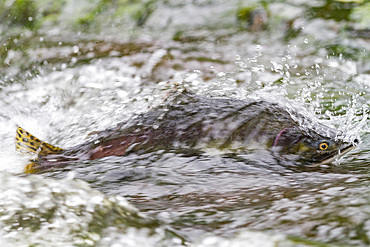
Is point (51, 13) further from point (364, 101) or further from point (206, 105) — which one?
point (364, 101)

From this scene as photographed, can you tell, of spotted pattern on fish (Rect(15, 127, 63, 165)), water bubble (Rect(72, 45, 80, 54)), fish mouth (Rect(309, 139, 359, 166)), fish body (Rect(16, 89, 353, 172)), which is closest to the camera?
fish mouth (Rect(309, 139, 359, 166))

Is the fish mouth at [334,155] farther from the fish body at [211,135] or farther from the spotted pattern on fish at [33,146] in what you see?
the spotted pattern on fish at [33,146]

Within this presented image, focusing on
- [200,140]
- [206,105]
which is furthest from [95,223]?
[206,105]

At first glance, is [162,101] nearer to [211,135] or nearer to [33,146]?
[211,135]

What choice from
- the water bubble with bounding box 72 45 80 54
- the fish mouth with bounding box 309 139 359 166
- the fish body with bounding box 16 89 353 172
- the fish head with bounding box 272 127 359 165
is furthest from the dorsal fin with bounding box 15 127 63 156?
the water bubble with bounding box 72 45 80 54

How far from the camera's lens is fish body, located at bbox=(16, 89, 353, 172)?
3176mm

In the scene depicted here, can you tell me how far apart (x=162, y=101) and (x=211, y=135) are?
79 cm

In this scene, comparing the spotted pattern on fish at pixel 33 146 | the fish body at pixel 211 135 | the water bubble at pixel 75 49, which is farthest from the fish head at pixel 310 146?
the water bubble at pixel 75 49

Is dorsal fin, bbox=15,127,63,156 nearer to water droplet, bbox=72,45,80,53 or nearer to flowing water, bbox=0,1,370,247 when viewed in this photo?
flowing water, bbox=0,1,370,247

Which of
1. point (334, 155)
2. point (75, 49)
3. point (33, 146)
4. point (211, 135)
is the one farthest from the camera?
point (75, 49)

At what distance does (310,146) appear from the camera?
313cm

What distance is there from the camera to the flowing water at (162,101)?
197 centimetres

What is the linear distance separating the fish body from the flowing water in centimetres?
11

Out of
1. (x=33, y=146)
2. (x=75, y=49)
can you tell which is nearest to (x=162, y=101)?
(x=33, y=146)
